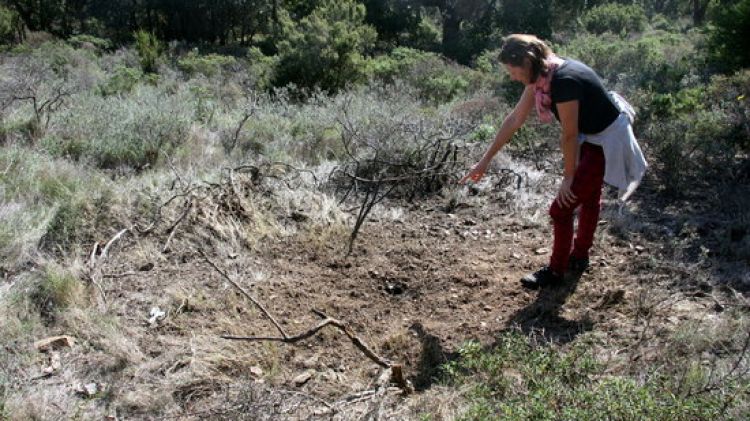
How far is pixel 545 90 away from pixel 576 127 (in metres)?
0.24

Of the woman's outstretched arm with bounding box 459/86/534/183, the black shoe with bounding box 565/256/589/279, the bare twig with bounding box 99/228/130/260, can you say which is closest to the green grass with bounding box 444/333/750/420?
the black shoe with bounding box 565/256/589/279

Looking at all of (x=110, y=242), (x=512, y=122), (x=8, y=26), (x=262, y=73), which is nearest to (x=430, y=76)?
(x=262, y=73)

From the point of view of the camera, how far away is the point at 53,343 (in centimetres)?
329

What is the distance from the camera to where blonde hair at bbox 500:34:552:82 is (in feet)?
10.0

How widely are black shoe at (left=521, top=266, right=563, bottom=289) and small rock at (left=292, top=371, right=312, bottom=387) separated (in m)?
1.38

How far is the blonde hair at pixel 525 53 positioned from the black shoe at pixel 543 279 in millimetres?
1142

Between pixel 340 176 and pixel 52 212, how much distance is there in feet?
7.11

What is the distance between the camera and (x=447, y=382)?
2.95m

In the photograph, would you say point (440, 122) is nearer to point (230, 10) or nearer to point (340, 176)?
point (340, 176)

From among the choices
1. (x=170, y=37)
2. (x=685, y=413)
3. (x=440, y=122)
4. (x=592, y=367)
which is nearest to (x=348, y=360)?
(x=592, y=367)

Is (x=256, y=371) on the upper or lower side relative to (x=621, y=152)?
lower

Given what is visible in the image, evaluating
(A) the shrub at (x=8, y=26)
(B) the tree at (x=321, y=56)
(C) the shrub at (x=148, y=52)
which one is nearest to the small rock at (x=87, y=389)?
(B) the tree at (x=321, y=56)

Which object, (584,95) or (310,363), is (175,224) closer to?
(310,363)

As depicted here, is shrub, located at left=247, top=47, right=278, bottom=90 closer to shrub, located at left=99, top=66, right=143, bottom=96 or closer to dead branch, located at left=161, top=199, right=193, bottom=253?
shrub, located at left=99, top=66, right=143, bottom=96
